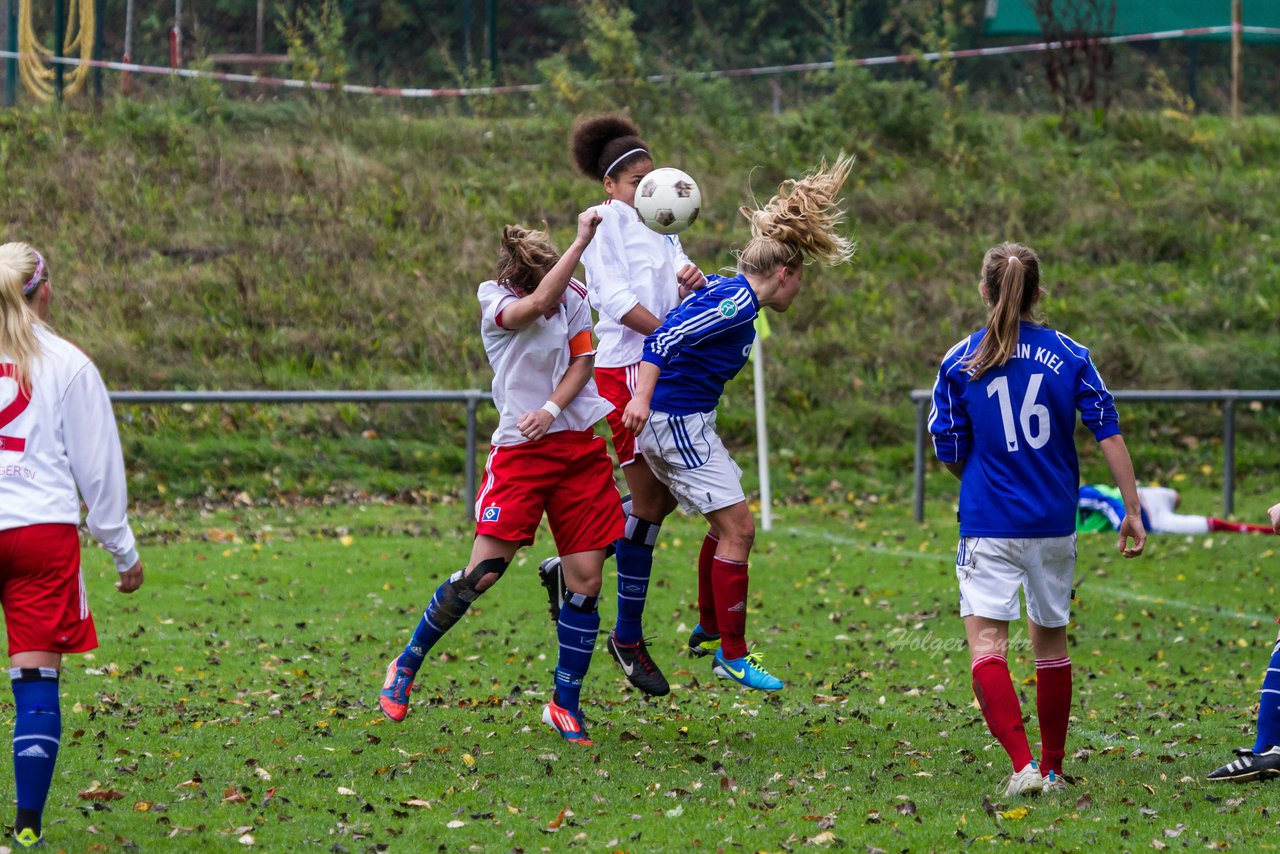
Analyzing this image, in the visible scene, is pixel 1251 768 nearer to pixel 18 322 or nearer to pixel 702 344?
pixel 702 344

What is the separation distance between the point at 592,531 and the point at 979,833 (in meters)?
2.01

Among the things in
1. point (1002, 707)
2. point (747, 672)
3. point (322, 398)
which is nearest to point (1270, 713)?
point (1002, 707)

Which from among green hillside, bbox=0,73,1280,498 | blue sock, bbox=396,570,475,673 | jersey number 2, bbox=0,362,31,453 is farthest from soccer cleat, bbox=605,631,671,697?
green hillside, bbox=0,73,1280,498

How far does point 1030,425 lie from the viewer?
5340 millimetres

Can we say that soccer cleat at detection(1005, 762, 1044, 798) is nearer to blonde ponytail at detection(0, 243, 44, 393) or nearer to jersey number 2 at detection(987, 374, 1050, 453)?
jersey number 2 at detection(987, 374, 1050, 453)

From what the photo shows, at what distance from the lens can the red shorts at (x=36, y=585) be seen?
4.57 m

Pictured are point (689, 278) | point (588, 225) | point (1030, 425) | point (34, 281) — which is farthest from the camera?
point (689, 278)

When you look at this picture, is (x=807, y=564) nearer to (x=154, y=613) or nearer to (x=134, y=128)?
(x=154, y=613)

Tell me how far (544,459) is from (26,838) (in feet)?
7.85

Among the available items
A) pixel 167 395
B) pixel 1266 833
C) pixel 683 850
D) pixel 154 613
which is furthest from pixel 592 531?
pixel 167 395

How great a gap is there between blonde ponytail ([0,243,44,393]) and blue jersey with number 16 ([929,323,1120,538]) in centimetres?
299

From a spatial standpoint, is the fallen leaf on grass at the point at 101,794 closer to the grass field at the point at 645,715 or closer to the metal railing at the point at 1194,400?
the grass field at the point at 645,715

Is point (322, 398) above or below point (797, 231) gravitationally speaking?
below

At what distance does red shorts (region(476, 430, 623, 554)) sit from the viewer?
6160 mm
